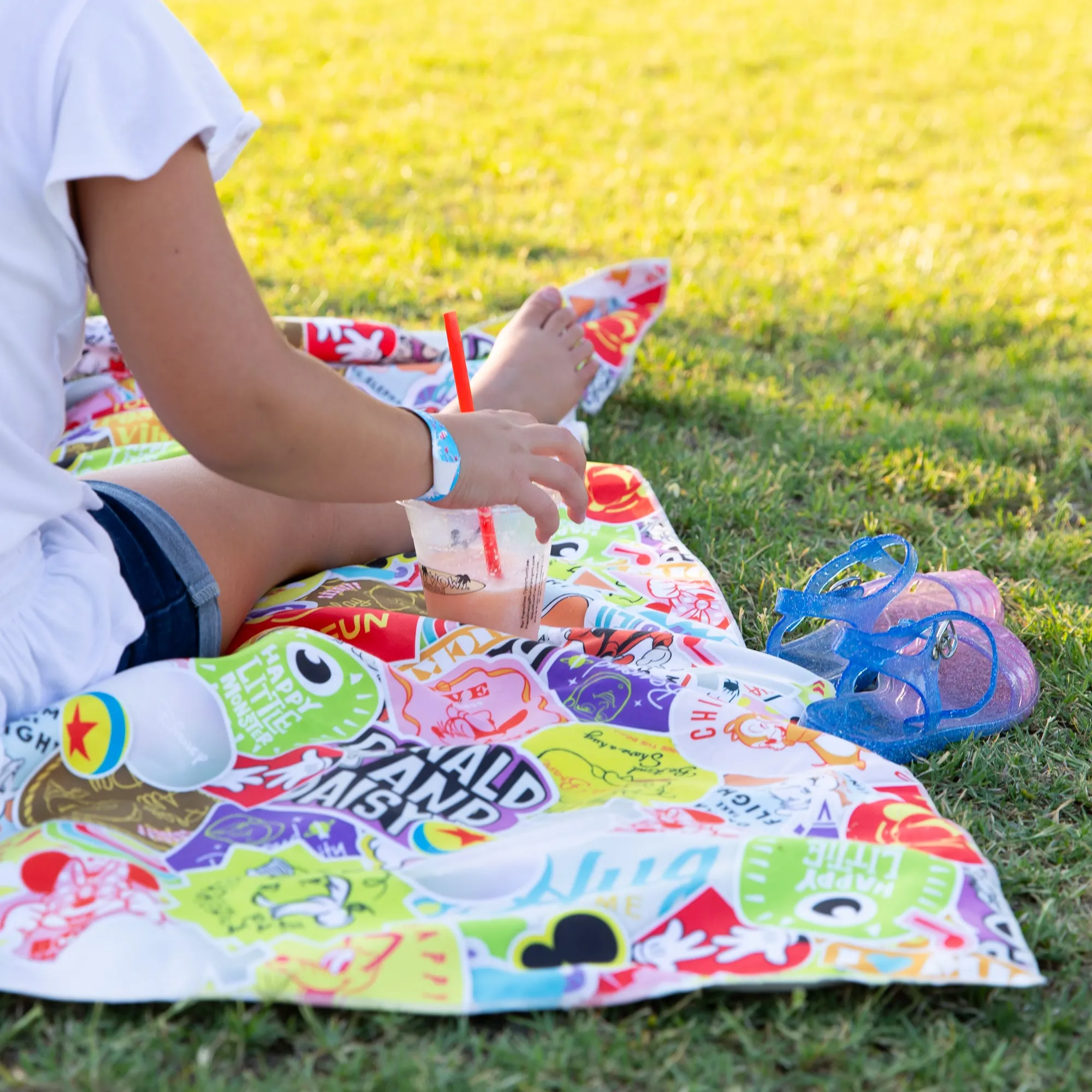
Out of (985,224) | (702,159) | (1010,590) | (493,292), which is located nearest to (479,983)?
(1010,590)

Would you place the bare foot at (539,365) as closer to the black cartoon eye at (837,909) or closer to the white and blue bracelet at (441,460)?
the white and blue bracelet at (441,460)

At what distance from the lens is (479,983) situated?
112 centimetres

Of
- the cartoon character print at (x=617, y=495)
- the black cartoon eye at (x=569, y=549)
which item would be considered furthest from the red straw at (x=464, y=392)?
the cartoon character print at (x=617, y=495)

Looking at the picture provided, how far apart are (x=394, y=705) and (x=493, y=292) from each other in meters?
1.84

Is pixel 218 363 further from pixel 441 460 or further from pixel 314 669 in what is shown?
pixel 314 669

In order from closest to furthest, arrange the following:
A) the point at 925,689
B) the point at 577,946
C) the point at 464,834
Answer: the point at 577,946
the point at 464,834
the point at 925,689

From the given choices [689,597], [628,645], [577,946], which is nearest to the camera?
[577,946]

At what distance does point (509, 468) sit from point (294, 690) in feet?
1.19

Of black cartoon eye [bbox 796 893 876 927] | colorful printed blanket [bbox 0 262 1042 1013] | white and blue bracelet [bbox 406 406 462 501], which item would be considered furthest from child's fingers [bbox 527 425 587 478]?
black cartoon eye [bbox 796 893 876 927]

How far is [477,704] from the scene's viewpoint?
1518 mm

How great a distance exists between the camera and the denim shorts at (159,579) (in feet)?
4.71

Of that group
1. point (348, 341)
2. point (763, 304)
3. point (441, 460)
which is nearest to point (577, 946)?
point (441, 460)

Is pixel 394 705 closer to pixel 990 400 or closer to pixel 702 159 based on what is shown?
pixel 990 400

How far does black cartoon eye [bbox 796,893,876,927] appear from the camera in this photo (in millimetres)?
1189
